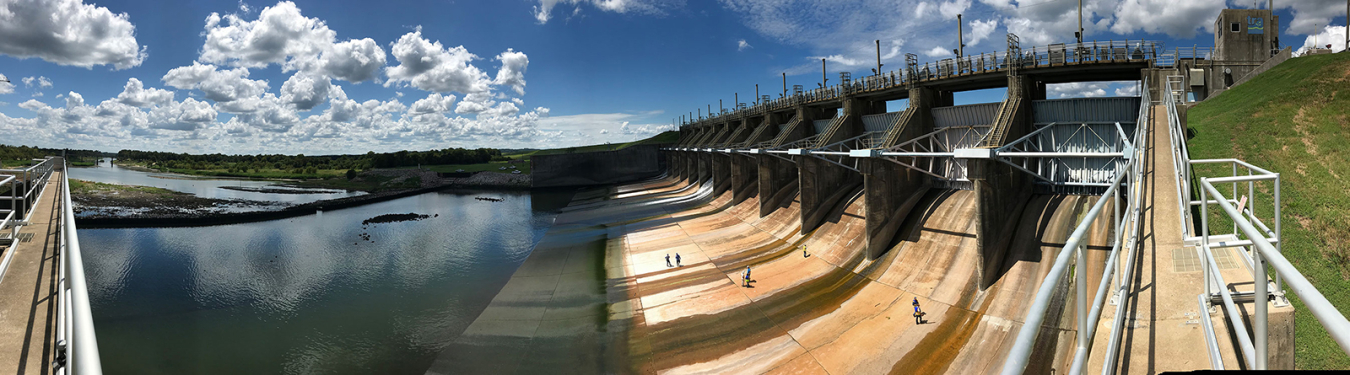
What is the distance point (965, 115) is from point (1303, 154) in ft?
46.1

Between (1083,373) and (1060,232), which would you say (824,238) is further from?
(1083,373)

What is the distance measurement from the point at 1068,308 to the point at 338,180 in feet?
480

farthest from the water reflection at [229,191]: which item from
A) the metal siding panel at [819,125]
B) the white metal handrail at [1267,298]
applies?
the white metal handrail at [1267,298]

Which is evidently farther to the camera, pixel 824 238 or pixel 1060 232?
pixel 824 238

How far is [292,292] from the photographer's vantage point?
114ft

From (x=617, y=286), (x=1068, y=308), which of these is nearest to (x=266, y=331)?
(x=617, y=286)

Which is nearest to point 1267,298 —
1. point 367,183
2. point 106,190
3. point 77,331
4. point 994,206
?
point 77,331

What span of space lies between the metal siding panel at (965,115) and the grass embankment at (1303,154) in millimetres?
7942

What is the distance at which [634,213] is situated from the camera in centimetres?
5981

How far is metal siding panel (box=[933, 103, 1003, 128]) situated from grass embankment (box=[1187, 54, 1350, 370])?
26.1 ft

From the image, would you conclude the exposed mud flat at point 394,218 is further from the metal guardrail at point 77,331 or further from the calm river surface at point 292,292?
the metal guardrail at point 77,331

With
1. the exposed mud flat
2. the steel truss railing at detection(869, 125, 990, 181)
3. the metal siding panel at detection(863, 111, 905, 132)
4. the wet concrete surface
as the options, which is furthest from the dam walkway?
the exposed mud flat

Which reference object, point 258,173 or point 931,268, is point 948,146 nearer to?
point 931,268

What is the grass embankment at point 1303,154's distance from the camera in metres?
12.8
